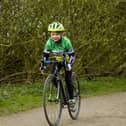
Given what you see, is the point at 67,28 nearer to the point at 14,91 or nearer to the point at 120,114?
the point at 14,91

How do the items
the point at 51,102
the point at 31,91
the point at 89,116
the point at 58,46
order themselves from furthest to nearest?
1. the point at 31,91
2. the point at 89,116
3. the point at 58,46
4. the point at 51,102

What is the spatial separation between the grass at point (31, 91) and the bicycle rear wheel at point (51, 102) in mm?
1677

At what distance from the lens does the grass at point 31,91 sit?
446 inches

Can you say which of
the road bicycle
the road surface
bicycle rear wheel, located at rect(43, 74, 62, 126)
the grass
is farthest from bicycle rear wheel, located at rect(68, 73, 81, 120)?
the grass

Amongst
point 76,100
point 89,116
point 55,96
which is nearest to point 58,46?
point 55,96

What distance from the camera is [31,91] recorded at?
44.6 ft

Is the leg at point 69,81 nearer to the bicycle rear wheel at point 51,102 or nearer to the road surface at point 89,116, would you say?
the bicycle rear wheel at point 51,102

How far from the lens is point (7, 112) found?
34.7 feet

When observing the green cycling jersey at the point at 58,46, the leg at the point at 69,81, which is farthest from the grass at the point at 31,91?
the green cycling jersey at the point at 58,46

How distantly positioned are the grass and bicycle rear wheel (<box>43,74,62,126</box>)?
1.68 metres

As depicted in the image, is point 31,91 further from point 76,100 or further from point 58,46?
point 58,46

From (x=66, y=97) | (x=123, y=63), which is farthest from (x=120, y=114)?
(x=123, y=63)

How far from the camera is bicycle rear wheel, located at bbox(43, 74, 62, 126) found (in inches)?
343

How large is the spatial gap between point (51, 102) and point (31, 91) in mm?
4661
